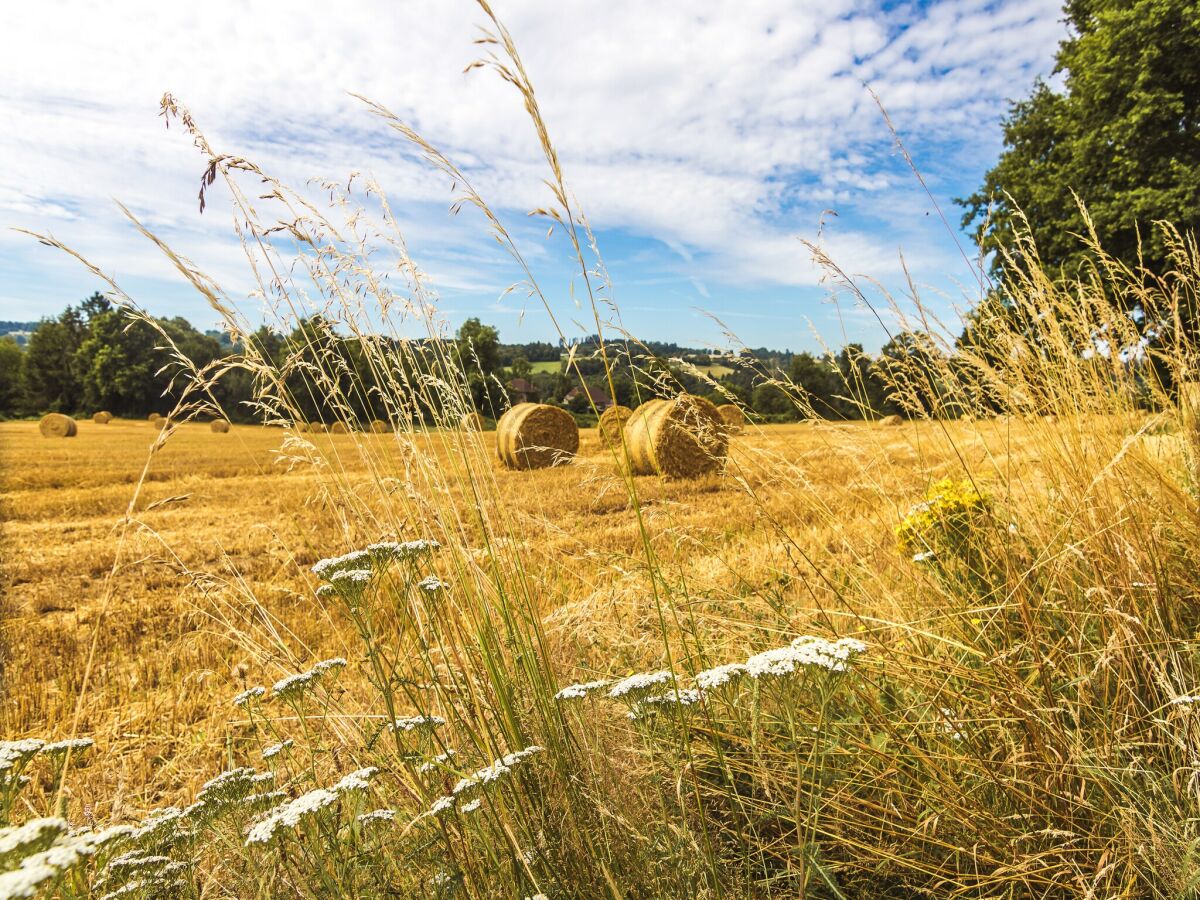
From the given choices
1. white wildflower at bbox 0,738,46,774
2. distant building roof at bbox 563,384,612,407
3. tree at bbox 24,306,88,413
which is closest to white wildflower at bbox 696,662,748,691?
distant building roof at bbox 563,384,612,407

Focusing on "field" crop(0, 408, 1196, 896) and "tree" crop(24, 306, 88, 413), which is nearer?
"field" crop(0, 408, 1196, 896)

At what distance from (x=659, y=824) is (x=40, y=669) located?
4.01 m

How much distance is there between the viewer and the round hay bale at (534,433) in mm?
12773

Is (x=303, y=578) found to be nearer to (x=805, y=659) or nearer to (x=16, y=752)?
(x=16, y=752)

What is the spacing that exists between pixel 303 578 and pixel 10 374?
50.0 m

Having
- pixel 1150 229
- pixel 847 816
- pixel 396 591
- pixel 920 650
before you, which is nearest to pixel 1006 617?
pixel 920 650

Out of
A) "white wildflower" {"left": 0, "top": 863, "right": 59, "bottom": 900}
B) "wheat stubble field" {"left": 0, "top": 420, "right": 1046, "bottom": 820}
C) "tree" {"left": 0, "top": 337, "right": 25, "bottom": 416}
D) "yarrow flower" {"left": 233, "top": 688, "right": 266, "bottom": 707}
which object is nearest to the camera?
"white wildflower" {"left": 0, "top": 863, "right": 59, "bottom": 900}

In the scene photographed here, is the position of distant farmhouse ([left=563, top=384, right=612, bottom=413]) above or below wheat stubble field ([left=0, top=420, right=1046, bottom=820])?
above

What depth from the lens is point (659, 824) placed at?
5.25ft

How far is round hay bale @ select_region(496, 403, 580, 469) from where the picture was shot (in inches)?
503

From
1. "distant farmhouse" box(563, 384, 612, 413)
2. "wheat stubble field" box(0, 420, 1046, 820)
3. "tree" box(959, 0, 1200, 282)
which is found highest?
"tree" box(959, 0, 1200, 282)

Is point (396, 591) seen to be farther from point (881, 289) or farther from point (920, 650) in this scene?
point (881, 289)

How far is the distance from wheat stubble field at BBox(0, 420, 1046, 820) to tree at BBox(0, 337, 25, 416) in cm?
3520

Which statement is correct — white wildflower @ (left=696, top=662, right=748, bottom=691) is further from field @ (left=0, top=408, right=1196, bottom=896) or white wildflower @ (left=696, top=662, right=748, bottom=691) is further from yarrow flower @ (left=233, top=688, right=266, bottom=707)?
yarrow flower @ (left=233, top=688, right=266, bottom=707)
